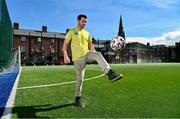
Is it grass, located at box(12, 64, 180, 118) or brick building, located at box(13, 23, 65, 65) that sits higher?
brick building, located at box(13, 23, 65, 65)

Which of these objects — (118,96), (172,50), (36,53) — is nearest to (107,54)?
(36,53)

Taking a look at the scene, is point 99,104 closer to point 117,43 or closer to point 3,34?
point 117,43

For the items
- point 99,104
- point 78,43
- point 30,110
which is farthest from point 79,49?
point 30,110

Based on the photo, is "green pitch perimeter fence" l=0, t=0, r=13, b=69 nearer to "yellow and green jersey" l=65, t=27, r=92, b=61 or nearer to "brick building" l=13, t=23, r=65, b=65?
"yellow and green jersey" l=65, t=27, r=92, b=61

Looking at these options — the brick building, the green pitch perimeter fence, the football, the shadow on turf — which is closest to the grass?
the shadow on turf

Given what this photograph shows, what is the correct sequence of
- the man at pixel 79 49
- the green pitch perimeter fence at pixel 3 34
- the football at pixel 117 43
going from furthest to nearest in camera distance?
the green pitch perimeter fence at pixel 3 34 → the football at pixel 117 43 → the man at pixel 79 49

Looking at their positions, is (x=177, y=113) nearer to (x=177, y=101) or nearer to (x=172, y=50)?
(x=177, y=101)

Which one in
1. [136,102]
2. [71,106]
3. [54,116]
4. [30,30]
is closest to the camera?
[54,116]

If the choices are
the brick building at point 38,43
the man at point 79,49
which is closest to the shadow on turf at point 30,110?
the man at point 79,49

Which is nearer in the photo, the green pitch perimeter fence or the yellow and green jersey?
the yellow and green jersey

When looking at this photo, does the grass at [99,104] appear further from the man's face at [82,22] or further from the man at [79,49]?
the man's face at [82,22]

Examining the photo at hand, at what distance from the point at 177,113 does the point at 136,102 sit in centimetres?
149

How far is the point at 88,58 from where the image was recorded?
8023 millimetres

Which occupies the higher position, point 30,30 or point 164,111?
point 30,30
